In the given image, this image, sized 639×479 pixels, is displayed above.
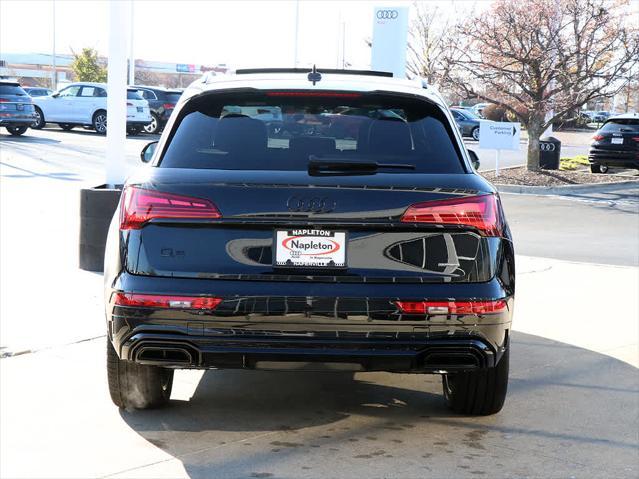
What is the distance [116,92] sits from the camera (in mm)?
9352

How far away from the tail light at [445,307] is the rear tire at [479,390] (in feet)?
2.15

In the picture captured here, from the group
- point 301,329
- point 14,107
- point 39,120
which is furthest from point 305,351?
point 39,120

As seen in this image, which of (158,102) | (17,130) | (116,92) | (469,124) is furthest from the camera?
(469,124)

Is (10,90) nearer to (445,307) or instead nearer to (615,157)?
(615,157)

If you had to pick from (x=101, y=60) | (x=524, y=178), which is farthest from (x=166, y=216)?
(x=101, y=60)

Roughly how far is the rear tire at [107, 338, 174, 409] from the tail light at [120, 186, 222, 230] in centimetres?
80

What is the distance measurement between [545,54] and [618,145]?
3.33 m

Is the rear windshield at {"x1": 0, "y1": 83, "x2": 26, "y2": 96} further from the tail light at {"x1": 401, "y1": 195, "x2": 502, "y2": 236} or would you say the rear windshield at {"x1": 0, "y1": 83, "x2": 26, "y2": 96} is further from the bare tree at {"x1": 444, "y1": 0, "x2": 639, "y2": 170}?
the tail light at {"x1": 401, "y1": 195, "x2": 502, "y2": 236}

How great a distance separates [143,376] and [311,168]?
1.47 m

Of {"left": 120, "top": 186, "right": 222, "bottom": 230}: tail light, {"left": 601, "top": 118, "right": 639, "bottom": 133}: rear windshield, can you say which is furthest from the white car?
{"left": 120, "top": 186, "right": 222, "bottom": 230}: tail light

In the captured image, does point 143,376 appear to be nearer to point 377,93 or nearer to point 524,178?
point 377,93

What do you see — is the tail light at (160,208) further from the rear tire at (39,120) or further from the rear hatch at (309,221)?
the rear tire at (39,120)

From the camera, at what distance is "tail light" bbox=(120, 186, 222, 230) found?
4332 mm

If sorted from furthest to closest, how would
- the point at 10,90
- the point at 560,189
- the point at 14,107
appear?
1. the point at 10,90
2. the point at 14,107
3. the point at 560,189
